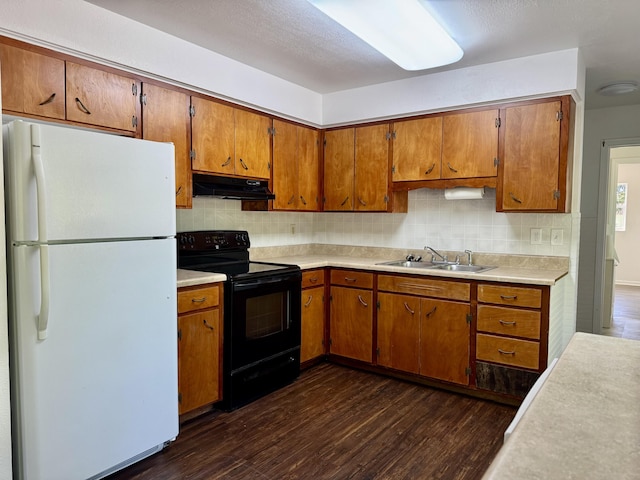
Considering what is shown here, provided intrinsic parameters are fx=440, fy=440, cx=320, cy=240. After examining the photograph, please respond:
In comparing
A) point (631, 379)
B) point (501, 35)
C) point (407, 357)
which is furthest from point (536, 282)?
point (631, 379)

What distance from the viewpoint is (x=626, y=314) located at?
580cm

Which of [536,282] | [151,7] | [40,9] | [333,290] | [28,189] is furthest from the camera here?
[333,290]

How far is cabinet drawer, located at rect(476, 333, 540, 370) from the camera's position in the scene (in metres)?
2.82

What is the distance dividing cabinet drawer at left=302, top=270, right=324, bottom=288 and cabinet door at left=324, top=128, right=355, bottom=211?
0.70 metres

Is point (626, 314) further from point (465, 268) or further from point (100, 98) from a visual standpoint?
point (100, 98)

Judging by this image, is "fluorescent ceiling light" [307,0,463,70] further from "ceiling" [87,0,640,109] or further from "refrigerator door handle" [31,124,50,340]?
"refrigerator door handle" [31,124,50,340]

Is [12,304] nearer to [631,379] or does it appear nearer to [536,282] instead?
[631,379]

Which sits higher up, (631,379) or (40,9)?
(40,9)

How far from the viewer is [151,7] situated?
2.35 metres

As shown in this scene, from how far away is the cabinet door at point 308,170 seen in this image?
3.88m

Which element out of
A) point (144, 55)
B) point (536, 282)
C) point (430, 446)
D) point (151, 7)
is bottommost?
point (430, 446)

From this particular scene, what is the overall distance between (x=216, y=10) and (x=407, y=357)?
2.63m

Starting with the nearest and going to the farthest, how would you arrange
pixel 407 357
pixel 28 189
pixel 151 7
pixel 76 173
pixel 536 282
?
pixel 28 189 < pixel 76 173 < pixel 151 7 < pixel 536 282 < pixel 407 357

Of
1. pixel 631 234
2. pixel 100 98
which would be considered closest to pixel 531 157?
pixel 100 98
